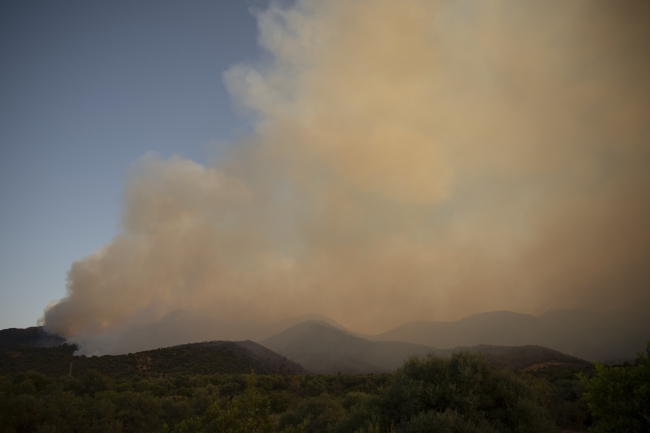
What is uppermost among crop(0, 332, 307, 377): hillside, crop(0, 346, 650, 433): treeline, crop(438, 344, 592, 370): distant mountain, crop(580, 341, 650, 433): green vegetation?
crop(580, 341, 650, 433): green vegetation

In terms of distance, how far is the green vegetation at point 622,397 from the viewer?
8234 mm

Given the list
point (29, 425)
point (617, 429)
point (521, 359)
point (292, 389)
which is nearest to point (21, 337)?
point (292, 389)

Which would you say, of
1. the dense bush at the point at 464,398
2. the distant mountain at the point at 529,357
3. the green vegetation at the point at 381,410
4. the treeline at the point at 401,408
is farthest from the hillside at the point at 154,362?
the dense bush at the point at 464,398

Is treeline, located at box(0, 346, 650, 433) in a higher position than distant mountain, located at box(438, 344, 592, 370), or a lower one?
higher

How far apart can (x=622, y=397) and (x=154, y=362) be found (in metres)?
97.7

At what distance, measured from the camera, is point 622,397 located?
8.52m

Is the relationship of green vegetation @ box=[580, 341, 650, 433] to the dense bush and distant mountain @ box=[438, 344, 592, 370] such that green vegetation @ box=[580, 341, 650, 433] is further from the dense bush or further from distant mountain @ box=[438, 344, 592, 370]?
distant mountain @ box=[438, 344, 592, 370]

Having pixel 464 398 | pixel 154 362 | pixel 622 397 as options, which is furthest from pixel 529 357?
pixel 622 397

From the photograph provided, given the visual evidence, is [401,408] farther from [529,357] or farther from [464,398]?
[529,357]

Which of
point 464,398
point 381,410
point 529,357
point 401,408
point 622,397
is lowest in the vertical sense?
point 529,357

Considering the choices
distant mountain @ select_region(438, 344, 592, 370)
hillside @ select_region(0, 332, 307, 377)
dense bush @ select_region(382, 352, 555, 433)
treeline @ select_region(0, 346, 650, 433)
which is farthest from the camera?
distant mountain @ select_region(438, 344, 592, 370)

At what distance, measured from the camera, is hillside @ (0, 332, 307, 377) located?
71.2 meters

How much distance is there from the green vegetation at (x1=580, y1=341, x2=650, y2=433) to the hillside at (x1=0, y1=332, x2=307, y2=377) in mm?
75382

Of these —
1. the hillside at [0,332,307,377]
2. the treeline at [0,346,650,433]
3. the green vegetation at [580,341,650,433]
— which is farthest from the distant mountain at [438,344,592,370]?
the green vegetation at [580,341,650,433]
